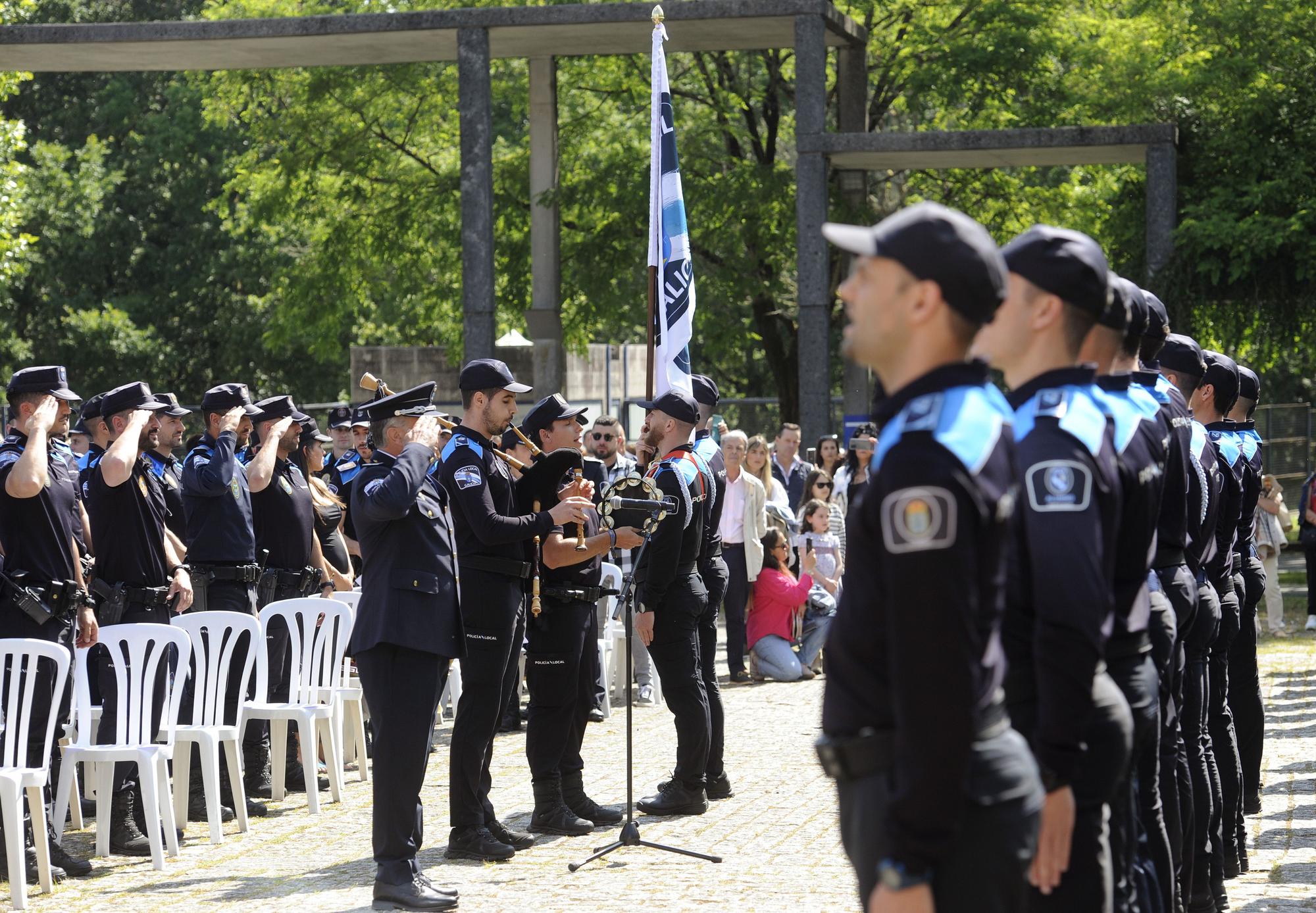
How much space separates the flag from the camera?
1026 cm

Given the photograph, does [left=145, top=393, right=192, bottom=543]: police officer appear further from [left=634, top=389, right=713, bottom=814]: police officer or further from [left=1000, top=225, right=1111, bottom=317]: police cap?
[left=1000, top=225, right=1111, bottom=317]: police cap

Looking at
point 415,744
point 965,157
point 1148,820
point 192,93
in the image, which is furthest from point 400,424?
point 192,93

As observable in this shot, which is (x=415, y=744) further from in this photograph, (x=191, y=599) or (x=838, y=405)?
(x=838, y=405)

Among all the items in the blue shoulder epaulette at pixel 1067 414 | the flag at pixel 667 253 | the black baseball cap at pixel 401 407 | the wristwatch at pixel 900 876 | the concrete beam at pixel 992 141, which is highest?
the concrete beam at pixel 992 141

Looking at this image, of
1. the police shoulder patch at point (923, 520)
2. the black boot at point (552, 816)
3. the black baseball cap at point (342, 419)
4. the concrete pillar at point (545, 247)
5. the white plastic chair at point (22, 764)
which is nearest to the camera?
the police shoulder patch at point (923, 520)

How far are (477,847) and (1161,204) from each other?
12699mm

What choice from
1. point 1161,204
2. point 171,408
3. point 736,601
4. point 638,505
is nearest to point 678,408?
point 638,505

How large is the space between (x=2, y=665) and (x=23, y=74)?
20.4 metres

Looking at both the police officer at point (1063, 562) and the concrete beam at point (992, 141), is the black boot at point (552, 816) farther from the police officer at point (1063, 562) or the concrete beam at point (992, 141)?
the concrete beam at point (992, 141)

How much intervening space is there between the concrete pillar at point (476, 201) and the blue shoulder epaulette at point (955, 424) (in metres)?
14.5

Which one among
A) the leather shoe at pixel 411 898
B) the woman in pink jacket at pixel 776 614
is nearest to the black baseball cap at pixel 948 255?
the leather shoe at pixel 411 898

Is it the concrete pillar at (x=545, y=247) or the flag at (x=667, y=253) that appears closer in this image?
the flag at (x=667, y=253)

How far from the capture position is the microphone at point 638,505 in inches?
304

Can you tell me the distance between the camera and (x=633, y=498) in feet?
25.9
